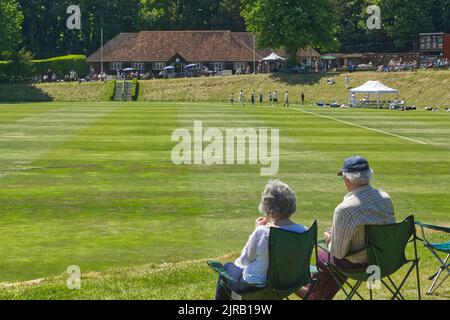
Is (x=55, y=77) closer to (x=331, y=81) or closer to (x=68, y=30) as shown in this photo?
(x=68, y=30)

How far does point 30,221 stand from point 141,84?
295 feet

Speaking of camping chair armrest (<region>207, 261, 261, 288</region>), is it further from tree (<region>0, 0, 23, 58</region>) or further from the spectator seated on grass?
tree (<region>0, 0, 23, 58</region>)

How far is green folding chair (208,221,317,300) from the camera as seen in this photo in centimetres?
945

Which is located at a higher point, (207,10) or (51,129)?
(207,10)

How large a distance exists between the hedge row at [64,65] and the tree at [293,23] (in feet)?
110

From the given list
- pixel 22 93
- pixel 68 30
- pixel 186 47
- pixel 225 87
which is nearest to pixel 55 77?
pixel 22 93

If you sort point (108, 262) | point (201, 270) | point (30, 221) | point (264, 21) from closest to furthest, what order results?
point (201, 270), point (108, 262), point (30, 221), point (264, 21)

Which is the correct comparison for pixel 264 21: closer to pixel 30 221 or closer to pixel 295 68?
pixel 295 68

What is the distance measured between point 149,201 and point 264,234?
39.9 ft

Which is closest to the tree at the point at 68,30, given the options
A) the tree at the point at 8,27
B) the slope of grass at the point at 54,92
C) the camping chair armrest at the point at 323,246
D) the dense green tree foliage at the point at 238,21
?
the dense green tree foliage at the point at 238,21

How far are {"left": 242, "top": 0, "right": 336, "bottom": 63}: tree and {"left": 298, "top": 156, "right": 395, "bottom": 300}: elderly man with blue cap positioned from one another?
97.4 meters

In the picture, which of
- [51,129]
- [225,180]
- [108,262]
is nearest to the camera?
[108,262]
